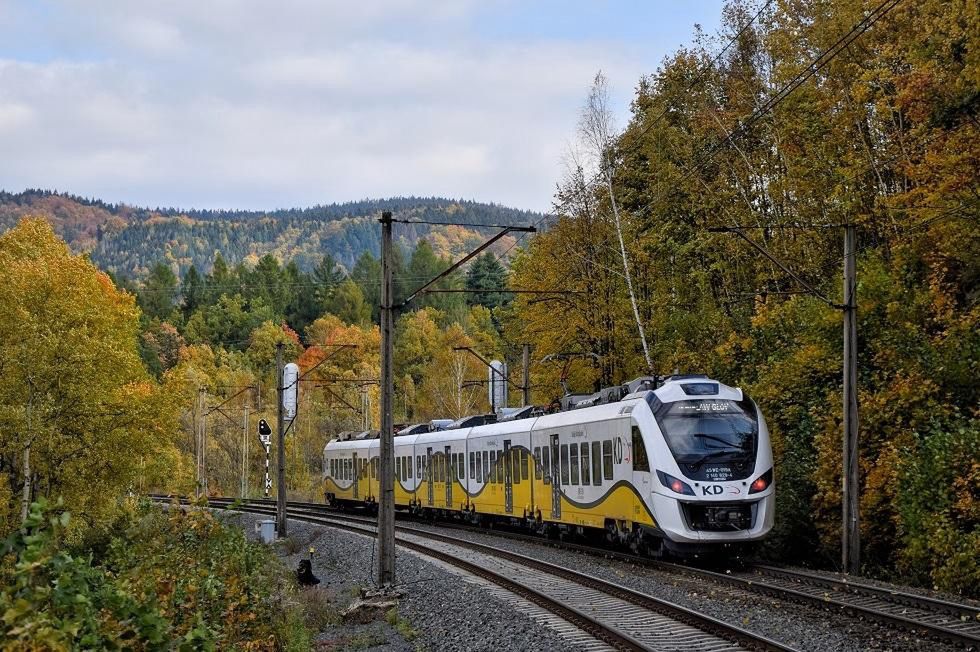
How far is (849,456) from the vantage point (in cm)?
2005

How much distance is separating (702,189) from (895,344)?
1583cm

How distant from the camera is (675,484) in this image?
19641 mm

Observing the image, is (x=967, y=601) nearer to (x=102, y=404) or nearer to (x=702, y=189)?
(x=702, y=189)

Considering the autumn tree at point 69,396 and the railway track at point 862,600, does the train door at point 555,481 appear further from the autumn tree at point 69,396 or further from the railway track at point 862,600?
the autumn tree at point 69,396

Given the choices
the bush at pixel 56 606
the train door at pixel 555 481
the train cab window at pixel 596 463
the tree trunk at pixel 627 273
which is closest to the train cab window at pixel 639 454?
the train cab window at pixel 596 463

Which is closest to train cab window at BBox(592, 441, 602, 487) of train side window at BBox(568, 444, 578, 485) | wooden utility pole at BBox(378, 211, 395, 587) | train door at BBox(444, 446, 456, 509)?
train side window at BBox(568, 444, 578, 485)

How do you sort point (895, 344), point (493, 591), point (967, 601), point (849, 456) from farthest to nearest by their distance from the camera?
point (895, 344) < point (849, 456) < point (493, 591) < point (967, 601)

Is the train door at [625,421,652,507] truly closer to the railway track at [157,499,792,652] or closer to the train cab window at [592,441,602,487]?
the train cab window at [592,441,602,487]

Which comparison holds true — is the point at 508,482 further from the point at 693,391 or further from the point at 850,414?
the point at 850,414

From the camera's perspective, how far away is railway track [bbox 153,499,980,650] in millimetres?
12668

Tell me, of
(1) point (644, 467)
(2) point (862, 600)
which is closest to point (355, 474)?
(1) point (644, 467)

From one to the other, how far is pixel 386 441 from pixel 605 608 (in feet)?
17.9

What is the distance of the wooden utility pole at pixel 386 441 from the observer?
18875mm

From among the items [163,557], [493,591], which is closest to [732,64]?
[493,591]
